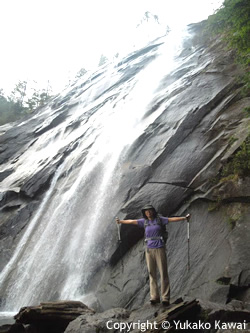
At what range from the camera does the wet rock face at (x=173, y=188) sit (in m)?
7.29

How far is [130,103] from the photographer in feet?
61.3

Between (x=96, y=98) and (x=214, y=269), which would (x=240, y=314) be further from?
(x=96, y=98)

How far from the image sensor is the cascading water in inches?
381

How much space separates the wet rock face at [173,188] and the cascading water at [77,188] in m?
0.14

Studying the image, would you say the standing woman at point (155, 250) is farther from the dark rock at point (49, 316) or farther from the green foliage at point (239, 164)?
the green foliage at point (239, 164)

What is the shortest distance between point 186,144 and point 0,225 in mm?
10626

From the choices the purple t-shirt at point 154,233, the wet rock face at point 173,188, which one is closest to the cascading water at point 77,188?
the wet rock face at point 173,188

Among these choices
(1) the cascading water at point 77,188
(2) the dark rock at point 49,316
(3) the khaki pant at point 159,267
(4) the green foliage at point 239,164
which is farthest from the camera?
(1) the cascading water at point 77,188

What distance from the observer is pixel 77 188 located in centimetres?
1306

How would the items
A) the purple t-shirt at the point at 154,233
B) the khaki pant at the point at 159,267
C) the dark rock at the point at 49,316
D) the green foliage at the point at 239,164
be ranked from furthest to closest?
the green foliage at the point at 239,164
the dark rock at the point at 49,316
the purple t-shirt at the point at 154,233
the khaki pant at the point at 159,267

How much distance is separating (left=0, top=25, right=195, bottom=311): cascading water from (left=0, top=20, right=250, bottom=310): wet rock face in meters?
0.14

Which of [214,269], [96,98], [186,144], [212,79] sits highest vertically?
[96,98]

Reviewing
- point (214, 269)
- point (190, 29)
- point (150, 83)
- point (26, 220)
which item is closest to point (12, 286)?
point (26, 220)

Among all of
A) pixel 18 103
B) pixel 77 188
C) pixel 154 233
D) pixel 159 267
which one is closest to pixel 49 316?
pixel 159 267
